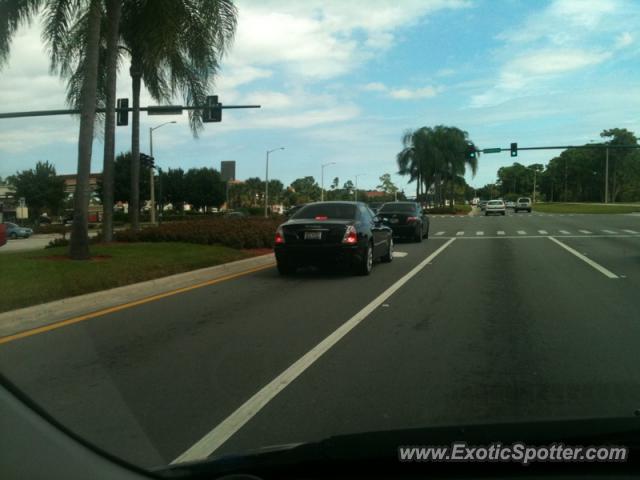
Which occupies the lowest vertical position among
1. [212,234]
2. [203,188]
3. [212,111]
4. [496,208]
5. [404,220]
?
[212,234]

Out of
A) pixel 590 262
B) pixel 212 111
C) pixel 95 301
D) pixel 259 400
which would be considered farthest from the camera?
pixel 212 111

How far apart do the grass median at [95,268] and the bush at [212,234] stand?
3.53ft

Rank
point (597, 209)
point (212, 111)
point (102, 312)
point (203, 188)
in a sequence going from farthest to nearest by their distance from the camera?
point (203, 188) → point (597, 209) → point (212, 111) → point (102, 312)

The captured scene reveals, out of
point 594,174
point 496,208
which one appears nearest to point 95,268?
point 496,208

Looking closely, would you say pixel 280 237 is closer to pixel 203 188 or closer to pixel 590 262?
pixel 590 262

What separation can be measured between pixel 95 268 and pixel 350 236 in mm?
5207

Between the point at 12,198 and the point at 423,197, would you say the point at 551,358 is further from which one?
the point at 423,197

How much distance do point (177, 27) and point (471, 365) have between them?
13.1m

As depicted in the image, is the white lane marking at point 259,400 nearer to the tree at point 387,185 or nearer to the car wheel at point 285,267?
the car wheel at point 285,267

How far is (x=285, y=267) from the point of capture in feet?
44.2

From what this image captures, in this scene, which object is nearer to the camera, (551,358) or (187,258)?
(551,358)

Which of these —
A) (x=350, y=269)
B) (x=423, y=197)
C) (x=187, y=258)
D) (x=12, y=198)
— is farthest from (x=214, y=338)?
(x=423, y=197)

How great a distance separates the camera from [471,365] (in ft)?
20.1

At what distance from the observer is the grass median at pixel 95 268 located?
9.73m
